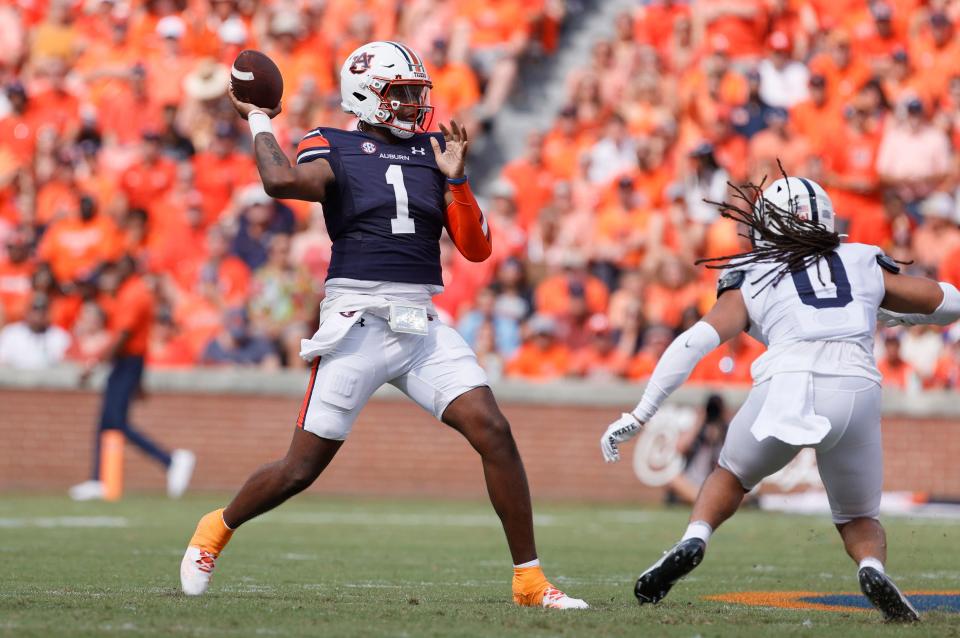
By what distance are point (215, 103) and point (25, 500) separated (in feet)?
23.3

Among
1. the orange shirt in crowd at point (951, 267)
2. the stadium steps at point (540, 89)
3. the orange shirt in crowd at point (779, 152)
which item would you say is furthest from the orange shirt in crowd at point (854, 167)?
the stadium steps at point (540, 89)

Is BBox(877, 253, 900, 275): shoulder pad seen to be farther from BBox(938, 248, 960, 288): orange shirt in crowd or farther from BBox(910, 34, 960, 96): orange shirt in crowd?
BBox(910, 34, 960, 96): orange shirt in crowd

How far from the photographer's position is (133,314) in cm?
1460

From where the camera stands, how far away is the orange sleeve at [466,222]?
21.7 feet

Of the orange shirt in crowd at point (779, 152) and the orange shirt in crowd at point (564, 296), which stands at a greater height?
the orange shirt in crowd at point (779, 152)

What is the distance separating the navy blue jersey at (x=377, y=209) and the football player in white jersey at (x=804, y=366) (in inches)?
44.5

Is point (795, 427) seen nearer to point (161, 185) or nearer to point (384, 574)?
point (384, 574)

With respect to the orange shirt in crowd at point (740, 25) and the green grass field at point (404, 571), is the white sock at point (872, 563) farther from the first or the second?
the orange shirt in crowd at point (740, 25)

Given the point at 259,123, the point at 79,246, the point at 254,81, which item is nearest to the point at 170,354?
the point at 79,246

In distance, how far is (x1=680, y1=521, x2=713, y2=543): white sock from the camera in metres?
6.18

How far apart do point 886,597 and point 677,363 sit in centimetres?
123

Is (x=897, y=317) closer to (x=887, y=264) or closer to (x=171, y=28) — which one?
(x=887, y=264)

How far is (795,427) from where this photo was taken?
19.9 feet

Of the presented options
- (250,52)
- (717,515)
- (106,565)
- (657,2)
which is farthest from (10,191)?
(717,515)
